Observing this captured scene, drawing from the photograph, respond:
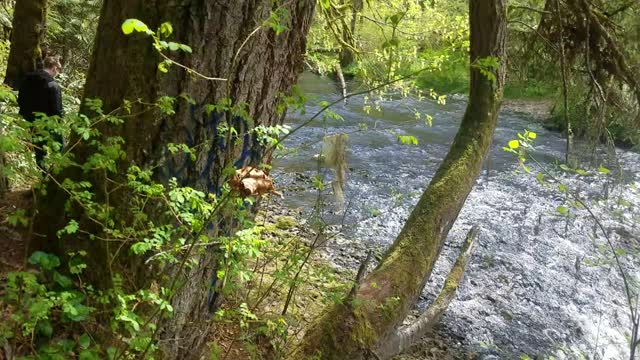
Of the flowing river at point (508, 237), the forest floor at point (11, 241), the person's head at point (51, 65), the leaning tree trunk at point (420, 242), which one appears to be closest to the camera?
the forest floor at point (11, 241)

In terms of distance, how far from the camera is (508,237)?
25.6 feet

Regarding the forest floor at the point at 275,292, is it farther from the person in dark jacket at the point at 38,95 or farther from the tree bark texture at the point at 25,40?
the tree bark texture at the point at 25,40

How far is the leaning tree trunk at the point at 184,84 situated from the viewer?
2.28 m

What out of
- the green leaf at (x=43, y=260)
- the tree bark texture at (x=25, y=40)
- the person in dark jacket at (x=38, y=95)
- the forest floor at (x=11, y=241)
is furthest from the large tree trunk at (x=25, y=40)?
the green leaf at (x=43, y=260)

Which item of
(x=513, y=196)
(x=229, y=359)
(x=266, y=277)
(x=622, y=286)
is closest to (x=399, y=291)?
(x=229, y=359)

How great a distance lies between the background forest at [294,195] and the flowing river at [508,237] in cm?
4

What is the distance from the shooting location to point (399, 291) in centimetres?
386

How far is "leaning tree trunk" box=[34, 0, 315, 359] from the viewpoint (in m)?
2.28

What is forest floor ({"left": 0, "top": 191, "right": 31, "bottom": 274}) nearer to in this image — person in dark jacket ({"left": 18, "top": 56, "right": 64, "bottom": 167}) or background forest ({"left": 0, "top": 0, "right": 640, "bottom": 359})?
background forest ({"left": 0, "top": 0, "right": 640, "bottom": 359})

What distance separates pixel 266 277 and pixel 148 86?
357 centimetres

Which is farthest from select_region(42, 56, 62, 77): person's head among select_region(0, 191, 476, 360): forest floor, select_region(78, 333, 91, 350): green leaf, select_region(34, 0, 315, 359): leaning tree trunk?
select_region(78, 333, 91, 350): green leaf

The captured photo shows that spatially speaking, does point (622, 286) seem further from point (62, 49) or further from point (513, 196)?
point (62, 49)

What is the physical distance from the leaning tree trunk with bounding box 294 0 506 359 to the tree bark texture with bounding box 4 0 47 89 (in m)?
4.09

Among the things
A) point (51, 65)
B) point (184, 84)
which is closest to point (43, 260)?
Answer: point (184, 84)
